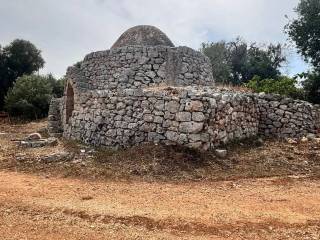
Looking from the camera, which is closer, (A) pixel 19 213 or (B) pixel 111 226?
(B) pixel 111 226

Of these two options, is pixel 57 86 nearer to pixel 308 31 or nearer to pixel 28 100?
pixel 28 100

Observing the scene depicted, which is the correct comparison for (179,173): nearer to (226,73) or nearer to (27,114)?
(27,114)

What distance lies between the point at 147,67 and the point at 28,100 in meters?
14.6

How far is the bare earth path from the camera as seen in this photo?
6316 mm

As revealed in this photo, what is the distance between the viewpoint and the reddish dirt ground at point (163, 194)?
6426 mm

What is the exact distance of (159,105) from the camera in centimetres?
1126

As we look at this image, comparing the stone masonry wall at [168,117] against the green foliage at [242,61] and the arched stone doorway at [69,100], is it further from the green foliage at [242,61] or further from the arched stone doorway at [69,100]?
the green foliage at [242,61]

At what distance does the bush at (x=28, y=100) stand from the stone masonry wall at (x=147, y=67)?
1212 cm

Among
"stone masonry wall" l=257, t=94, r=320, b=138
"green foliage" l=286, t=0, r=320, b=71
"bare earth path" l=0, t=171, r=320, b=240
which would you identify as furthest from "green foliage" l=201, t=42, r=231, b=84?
"bare earth path" l=0, t=171, r=320, b=240

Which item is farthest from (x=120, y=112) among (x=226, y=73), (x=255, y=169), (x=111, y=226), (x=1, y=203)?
(x=226, y=73)

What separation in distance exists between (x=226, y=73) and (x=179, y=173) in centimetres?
2513

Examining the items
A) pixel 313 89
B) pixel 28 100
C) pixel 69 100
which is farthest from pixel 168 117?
pixel 28 100

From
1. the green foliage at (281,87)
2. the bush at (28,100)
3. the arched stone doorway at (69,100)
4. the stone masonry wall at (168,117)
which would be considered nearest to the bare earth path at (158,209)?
the stone masonry wall at (168,117)

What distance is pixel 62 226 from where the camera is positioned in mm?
6492
